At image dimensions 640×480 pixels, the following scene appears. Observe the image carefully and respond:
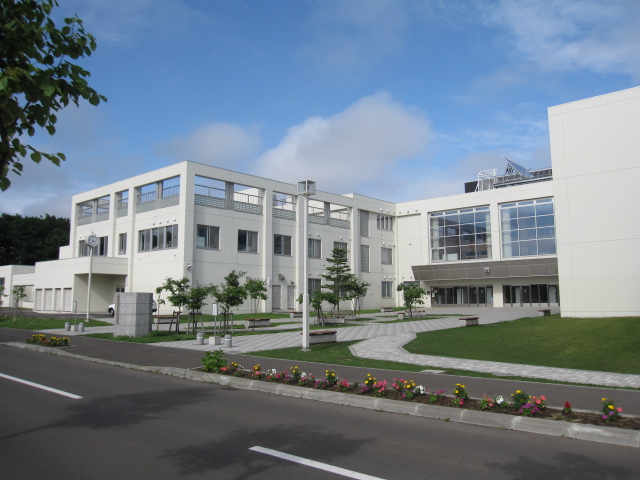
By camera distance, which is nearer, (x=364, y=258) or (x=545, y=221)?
(x=545, y=221)

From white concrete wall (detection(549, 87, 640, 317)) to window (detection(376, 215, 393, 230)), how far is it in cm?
3030

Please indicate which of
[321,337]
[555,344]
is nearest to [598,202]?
[555,344]

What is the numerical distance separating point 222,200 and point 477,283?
26006mm

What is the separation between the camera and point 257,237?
1694 inches

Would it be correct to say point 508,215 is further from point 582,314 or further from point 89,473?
point 89,473

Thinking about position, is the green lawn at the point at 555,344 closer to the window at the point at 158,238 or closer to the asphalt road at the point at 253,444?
the asphalt road at the point at 253,444

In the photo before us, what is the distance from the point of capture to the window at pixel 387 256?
5503 cm

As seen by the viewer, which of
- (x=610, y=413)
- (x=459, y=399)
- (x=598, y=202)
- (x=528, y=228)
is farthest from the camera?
(x=528, y=228)

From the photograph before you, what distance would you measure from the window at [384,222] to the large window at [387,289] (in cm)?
619

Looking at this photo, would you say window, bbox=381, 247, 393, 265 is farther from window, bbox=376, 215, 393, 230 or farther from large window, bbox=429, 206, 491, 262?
large window, bbox=429, 206, 491, 262

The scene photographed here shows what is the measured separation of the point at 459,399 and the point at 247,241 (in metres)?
35.2

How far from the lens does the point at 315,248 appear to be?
157ft

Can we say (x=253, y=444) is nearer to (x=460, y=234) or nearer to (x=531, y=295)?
(x=531, y=295)

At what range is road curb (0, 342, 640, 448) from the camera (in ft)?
21.6
